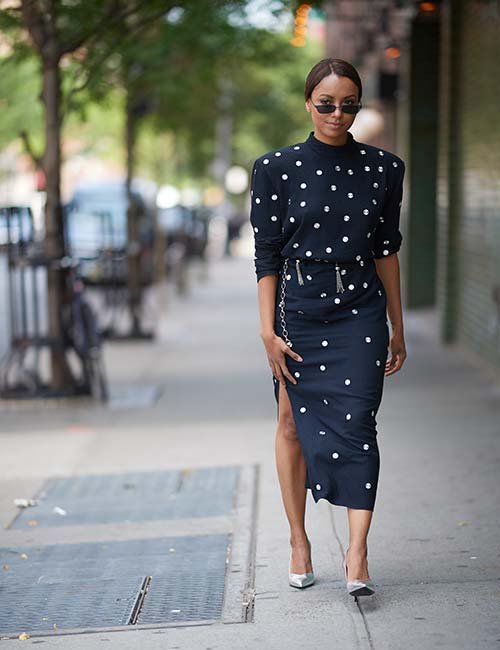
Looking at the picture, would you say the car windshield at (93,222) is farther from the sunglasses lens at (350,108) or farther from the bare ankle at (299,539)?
the sunglasses lens at (350,108)

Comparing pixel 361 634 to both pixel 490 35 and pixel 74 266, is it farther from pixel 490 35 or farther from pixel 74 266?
pixel 490 35

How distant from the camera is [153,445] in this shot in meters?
8.72

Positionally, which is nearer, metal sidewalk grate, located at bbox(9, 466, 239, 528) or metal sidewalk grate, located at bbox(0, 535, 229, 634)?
metal sidewalk grate, located at bbox(0, 535, 229, 634)

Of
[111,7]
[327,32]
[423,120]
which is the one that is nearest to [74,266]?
[111,7]

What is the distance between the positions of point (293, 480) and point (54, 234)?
20.6 ft

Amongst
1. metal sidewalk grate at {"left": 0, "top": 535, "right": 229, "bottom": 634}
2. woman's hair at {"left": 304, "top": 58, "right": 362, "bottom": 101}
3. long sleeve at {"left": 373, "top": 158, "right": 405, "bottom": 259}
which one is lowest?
metal sidewalk grate at {"left": 0, "top": 535, "right": 229, "bottom": 634}

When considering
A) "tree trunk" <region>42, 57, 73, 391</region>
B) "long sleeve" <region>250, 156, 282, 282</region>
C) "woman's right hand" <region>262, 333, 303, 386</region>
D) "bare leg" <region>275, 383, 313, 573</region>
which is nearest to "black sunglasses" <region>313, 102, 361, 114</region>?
"long sleeve" <region>250, 156, 282, 282</region>

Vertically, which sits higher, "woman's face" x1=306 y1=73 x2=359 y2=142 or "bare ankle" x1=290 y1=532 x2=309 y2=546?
"woman's face" x1=306 y1=73 x2=359 y2=142

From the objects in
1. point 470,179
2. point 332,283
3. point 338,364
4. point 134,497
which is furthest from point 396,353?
point 470,179

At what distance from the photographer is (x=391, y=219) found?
4.91 m

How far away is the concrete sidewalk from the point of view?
15.3 ft

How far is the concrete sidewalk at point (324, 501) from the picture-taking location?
15.3 feet

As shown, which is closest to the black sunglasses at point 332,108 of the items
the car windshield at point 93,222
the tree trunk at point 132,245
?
the tree trunk at point 132,245

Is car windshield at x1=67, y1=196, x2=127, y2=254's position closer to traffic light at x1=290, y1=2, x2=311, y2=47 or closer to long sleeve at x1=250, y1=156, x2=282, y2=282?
traffic light at x1=290, y1=2, x2=311, y2=47
